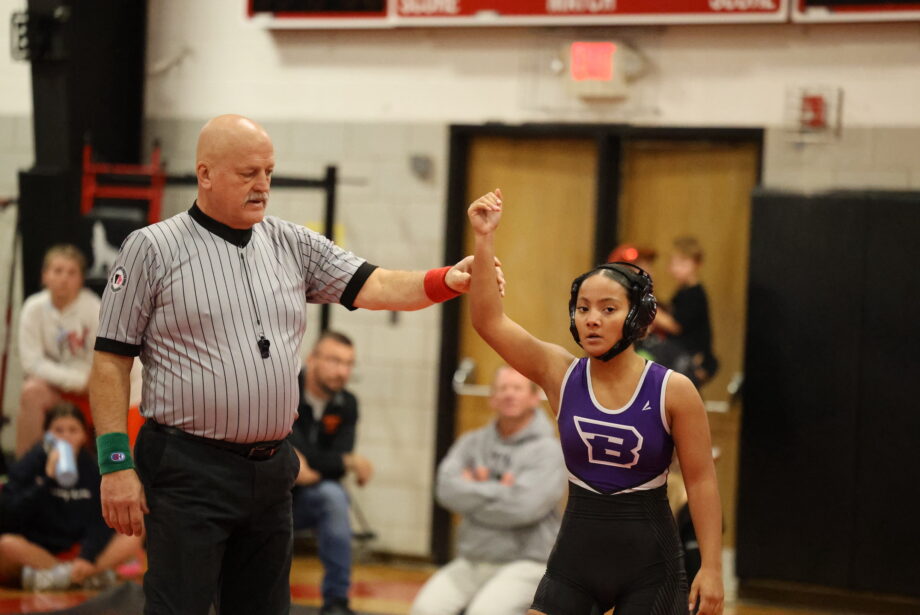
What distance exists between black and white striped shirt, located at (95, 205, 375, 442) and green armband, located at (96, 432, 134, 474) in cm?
11

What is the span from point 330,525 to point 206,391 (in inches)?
114

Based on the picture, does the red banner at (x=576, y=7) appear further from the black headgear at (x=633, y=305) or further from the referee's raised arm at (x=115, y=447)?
the referee's raised arm at (x=115, y=447)

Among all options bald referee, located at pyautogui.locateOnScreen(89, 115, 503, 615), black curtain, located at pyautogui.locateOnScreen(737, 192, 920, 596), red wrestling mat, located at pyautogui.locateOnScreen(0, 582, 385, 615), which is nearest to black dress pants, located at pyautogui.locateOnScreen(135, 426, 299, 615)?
bald referee, located at pyautogui.locateOnScreen(89, 115, 503, 615)

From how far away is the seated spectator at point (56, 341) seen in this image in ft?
24.1

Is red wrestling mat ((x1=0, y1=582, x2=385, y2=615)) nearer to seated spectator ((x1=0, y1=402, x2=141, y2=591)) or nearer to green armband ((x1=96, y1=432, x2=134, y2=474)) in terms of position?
seated spectator ((x1=0, y1=402, x2=141, y2=591))

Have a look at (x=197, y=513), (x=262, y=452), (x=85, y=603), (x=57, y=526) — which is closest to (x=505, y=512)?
(x=85, y=603)

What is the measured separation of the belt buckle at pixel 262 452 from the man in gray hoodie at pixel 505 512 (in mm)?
2115

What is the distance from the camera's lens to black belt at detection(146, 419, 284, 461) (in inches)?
130

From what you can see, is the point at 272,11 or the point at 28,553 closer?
the point at 28,553

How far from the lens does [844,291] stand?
681cm

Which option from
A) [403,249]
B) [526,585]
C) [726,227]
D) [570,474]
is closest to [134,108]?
[403,249]

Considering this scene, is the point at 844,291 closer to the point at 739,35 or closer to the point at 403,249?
the point at 739,35

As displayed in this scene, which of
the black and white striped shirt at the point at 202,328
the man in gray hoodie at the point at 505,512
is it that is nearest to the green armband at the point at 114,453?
the black and white striped shirt at the point at 202,328

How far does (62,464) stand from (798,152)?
14.0 ft
